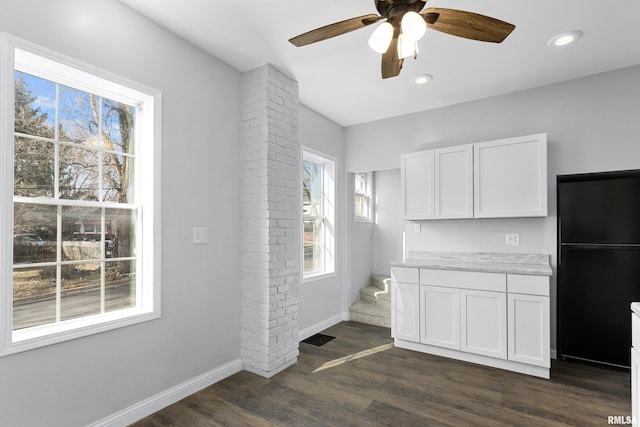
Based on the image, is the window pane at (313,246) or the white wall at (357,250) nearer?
the window pane at (313,246)

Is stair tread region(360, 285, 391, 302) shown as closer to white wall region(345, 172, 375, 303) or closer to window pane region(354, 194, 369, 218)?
white wall region(345, 172, 375, 303)

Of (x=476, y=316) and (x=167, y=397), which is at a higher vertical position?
(x=476, y=316)

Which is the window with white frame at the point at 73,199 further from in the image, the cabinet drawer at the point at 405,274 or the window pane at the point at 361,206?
the window pane at the point at 361,206

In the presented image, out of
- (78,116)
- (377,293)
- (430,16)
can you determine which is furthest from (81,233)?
(377,293)

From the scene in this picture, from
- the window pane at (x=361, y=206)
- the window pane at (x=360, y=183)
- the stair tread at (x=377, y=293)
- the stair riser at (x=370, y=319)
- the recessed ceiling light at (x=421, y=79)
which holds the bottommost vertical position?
the stair riser at (x=370, y=319)

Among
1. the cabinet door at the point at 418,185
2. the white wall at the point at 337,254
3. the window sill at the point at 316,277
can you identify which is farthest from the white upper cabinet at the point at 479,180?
the window sill at the point at 316,277

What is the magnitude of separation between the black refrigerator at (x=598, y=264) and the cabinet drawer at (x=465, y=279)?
70 cm

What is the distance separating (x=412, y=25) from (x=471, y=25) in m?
0.37

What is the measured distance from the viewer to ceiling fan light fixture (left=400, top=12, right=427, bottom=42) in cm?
146

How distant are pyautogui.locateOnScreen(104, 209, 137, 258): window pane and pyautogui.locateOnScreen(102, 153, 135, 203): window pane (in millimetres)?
97

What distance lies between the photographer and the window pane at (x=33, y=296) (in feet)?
5.97

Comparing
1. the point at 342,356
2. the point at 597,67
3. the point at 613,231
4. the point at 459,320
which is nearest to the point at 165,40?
the point at 342,356

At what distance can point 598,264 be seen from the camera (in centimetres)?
299

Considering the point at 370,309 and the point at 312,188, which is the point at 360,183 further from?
the point at 370,309
